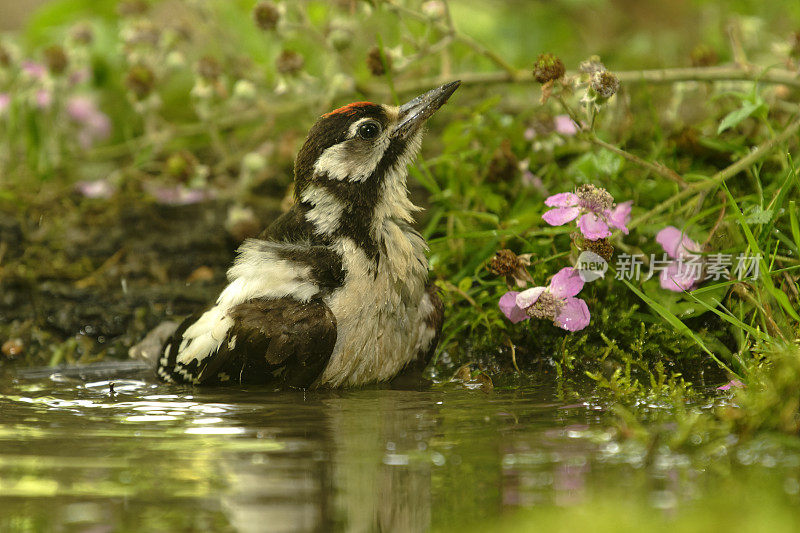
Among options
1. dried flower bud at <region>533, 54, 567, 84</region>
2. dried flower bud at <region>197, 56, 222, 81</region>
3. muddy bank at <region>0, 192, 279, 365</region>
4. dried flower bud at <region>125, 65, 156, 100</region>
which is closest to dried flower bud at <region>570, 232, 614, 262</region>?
dried flower bud at <region>533, 54, 567, 84</region>

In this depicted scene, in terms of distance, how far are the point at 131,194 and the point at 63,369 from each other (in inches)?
88.6

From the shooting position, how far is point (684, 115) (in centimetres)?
810

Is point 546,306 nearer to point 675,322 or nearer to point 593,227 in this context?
point 593,227

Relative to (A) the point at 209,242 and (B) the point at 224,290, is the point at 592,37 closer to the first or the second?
(A) the point at 209,242

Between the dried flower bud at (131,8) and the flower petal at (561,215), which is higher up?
the dried flower bud at (131,8)

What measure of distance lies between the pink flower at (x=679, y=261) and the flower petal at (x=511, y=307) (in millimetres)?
680

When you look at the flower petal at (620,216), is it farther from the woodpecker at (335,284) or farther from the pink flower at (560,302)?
the woodpecker at (335,284)

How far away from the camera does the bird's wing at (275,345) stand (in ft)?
13.0

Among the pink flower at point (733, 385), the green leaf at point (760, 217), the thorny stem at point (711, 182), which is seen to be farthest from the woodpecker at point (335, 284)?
the green leaf at point (760, 217)

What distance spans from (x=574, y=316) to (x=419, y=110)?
1.32 meters

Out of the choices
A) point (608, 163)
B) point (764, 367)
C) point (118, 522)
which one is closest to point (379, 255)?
point (608, 163)

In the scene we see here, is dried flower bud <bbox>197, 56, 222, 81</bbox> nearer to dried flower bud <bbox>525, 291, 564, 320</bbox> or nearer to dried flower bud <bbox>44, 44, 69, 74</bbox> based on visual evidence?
dried flower bud <bbox>44, 44, 69, 74</bbox>

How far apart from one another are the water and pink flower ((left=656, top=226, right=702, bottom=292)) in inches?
33.2

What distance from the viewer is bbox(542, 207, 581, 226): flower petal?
13.4 ft
